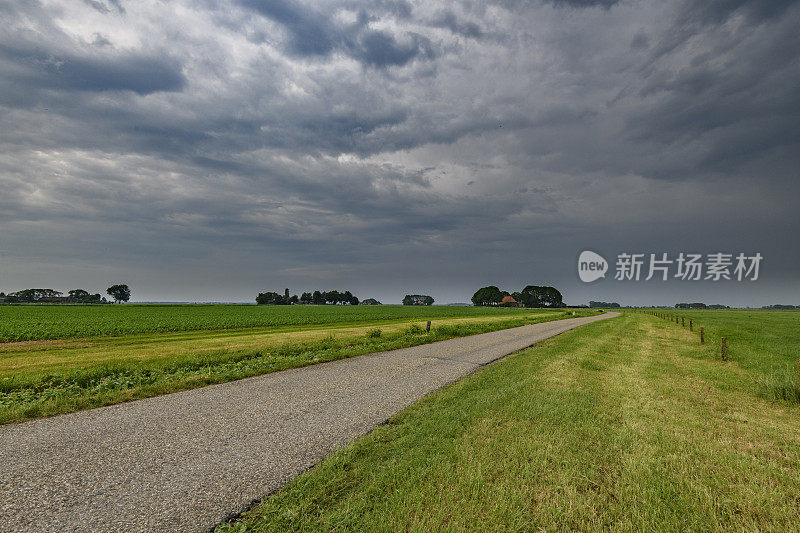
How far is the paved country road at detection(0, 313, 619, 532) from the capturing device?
3.67 m

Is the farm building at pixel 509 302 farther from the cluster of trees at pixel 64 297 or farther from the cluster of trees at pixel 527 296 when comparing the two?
the cluster of trees at pixel 64 297

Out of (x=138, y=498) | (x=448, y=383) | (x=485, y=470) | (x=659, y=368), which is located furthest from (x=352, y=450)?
(x=659, y=368)

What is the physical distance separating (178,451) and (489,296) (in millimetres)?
180000

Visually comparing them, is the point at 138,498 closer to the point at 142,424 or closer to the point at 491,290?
the point at 142,424

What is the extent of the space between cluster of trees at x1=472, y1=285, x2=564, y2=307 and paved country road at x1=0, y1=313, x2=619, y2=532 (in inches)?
6900

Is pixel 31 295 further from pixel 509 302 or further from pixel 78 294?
pixel 509 302

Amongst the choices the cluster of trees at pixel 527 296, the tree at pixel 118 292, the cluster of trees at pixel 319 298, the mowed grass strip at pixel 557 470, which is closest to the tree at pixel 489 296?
the cluster of trees at pixel 527 296

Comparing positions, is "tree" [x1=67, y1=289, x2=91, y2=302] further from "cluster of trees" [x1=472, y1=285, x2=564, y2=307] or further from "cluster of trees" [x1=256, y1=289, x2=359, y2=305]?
"cluster of trees" [x1=472, y1=285, x2=564, y2=307]

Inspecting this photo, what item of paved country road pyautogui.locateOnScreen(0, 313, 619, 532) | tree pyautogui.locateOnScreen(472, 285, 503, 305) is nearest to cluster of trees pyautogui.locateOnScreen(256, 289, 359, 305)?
tree pyautogui.locateOnScreen(472, 285, 503, 305)

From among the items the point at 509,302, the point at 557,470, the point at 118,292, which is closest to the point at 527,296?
the point at 509,302

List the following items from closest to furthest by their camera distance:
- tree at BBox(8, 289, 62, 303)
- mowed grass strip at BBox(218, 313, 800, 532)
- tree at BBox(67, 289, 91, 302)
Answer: mowed grass strip at BBox(218, 313, 800, 532) → tree at BBox(8, 289, 62, 303) → tree at BBox(67, 289, 91, 302)

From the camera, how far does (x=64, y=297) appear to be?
157000mm

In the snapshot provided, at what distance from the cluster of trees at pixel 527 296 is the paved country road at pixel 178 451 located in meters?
175

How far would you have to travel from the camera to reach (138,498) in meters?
3.91
